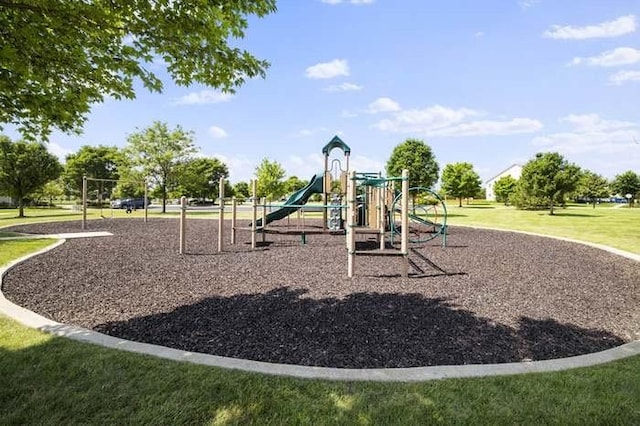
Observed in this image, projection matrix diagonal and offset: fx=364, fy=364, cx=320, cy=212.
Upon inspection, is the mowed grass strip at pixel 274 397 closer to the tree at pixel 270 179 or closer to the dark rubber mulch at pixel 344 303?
the dark rubber mulch at pixel 344 303

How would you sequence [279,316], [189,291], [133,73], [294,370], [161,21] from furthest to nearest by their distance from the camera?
[189,291] < [279,316] < [133,73] < [161,21] < [294,370]

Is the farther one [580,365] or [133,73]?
[133,73]

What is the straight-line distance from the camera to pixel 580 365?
12.8 ft

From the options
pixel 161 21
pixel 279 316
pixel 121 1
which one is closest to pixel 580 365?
pixel 279 316

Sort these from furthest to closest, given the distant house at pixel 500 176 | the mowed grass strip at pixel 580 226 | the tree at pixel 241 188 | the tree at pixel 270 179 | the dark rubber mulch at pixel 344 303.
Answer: the distant house at pixel 500 176 → the tree at pixel 241 188 → the tree at pixel 270 179 → the mowed grass strip at pixel 580 226 → the dark rubber mulch at pixel 344 303

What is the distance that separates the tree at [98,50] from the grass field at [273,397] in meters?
3.03

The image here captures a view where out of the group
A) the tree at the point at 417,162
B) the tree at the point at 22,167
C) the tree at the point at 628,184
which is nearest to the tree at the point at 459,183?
the tree at the point at 417,162

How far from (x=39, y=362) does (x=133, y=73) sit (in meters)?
3.45

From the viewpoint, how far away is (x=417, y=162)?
3644 centimetres

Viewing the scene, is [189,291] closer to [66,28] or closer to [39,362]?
[39,362]

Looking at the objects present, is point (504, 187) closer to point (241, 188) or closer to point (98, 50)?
point (241, 188)

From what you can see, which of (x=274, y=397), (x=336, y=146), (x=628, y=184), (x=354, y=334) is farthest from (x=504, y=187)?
(x=274, y=397)

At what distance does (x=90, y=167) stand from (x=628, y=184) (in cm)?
11372

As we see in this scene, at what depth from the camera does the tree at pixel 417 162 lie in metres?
36.4
